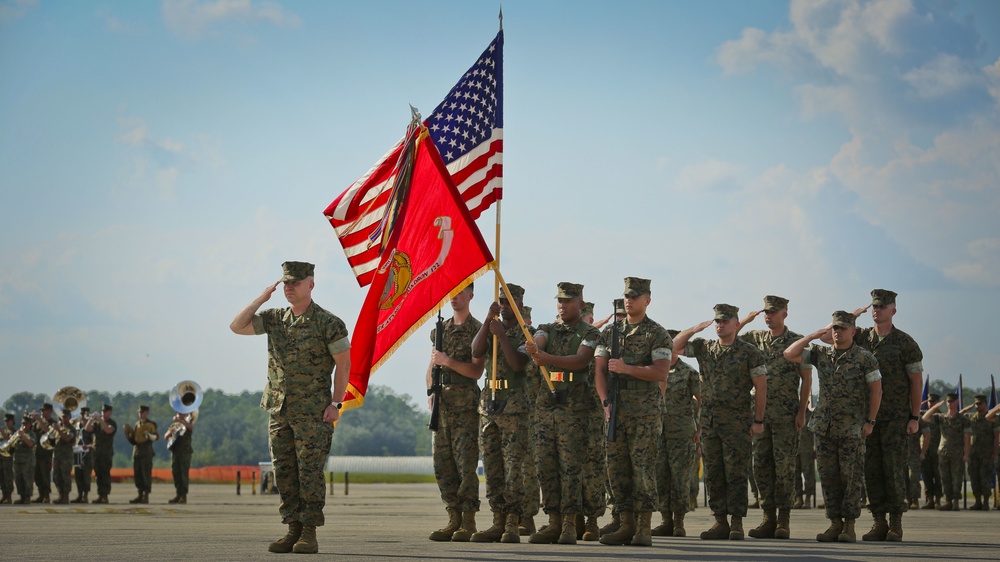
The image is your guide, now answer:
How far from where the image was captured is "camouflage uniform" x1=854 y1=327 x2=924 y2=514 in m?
13.5

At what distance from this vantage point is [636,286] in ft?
40.8

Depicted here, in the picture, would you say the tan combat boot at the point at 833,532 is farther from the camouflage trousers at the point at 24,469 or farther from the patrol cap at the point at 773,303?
the camouflage trousers at the point at 24,469

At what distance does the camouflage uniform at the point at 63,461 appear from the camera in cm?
2711

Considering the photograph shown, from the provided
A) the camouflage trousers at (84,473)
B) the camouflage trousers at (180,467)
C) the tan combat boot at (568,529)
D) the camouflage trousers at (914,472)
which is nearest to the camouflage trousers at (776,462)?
the tan combat boot at (568,529)

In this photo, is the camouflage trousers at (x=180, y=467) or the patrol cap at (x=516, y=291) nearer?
the patrol cap at (x=516, y=291)

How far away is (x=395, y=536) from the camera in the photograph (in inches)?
535

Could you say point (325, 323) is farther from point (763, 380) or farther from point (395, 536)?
point (763, 380)

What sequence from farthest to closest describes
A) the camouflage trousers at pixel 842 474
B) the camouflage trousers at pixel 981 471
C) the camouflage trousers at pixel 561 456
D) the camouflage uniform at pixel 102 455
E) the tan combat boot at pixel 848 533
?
the camouflage uniform at pixel 102 455, the camouflage trousers at pixel 981 471, the camouflage trousers at pixel 842 474, the tan combat boot at pixel 848 533, the camouflage trousers at pixel 561 456

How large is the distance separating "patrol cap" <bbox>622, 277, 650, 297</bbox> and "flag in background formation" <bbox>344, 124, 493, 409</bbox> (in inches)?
55.2

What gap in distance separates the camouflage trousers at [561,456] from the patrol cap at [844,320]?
3.09m

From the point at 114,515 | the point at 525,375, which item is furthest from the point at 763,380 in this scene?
the point at 114,515

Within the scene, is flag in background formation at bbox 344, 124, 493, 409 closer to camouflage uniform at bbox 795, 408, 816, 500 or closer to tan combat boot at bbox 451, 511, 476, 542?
tan combat boot at bbox 451, 511, 476, 542

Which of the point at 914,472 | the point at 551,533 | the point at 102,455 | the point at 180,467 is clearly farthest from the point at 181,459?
the point at 551,533

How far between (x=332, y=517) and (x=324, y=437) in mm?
9575
